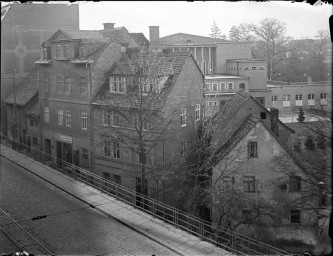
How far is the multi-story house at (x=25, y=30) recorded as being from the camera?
4.86 feet

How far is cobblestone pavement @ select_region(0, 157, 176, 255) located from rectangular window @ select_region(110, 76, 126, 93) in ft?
6.45

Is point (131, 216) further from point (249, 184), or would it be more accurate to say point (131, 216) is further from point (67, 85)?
point (249, 184)

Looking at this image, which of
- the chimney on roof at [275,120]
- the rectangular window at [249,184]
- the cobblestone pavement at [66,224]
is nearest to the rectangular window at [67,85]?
the cobblestone pavement at [66,224]

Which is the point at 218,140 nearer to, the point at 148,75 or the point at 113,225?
the point at 148,75

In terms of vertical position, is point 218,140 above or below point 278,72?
below

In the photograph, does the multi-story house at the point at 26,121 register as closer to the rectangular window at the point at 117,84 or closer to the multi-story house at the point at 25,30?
the rectangular window at the point at 117,84

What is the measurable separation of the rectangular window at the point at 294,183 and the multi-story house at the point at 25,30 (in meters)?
4.05

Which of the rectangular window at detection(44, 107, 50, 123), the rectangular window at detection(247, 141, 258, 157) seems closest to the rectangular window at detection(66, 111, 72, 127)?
the rectangular window at detection(44, 107, 50, 123)

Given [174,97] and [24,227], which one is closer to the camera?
[24,227]

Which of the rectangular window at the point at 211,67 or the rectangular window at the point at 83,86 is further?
the rectangular window at the point at 211,67

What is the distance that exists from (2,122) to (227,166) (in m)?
3.11

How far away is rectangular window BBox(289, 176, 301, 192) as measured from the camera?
5.45 m

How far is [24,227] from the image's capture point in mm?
3100

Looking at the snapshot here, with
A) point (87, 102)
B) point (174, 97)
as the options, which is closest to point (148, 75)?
point (174, 97)
